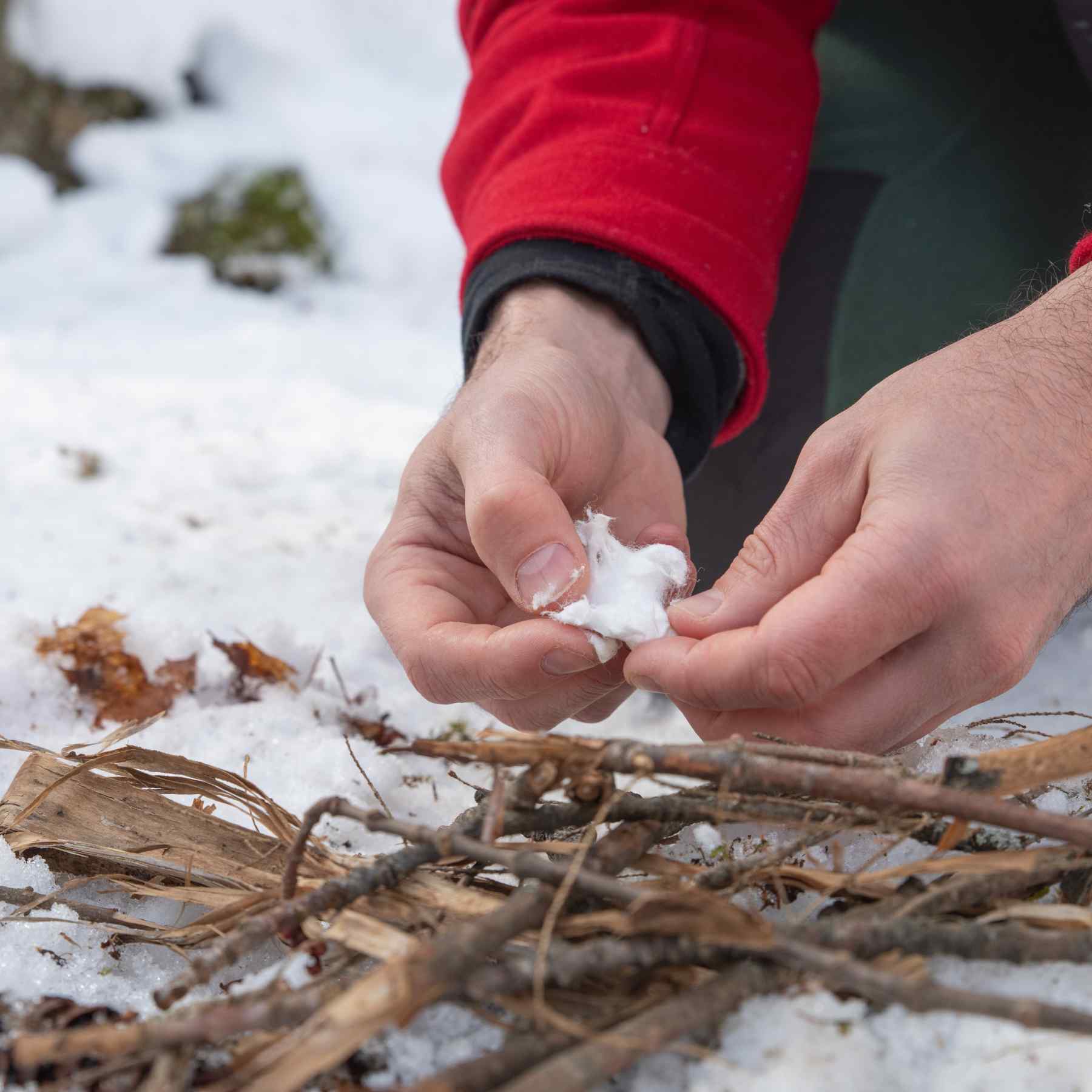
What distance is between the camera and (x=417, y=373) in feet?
14.2

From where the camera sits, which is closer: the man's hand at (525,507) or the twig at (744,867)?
the twig at (744,867)

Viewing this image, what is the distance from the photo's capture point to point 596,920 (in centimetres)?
94

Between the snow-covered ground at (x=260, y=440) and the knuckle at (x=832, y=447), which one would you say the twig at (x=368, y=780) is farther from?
the knuckle at (x=832, y=447)

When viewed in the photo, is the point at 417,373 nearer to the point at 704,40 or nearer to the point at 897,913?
the point at 704,40

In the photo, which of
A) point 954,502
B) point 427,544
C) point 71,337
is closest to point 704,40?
point 427,544

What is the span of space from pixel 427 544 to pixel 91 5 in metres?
5.06

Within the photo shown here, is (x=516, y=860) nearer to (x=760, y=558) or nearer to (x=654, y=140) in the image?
(x=760, y=558)

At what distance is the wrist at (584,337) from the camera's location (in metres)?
2.24

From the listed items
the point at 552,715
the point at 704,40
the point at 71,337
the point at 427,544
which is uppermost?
the point at 704,40

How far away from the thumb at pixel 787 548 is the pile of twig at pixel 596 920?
35 centimetres

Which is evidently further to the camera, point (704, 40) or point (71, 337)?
point (71, 337)

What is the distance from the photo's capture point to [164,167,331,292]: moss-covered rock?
16.1 ft

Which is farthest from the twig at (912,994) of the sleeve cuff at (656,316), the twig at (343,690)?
the sleeve cuff at (656,316)

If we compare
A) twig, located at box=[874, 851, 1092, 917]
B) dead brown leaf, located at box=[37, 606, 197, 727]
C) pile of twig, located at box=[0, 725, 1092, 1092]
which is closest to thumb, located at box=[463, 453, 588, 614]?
pile of twig, located at box=[0, 725, 1092, 1092]
